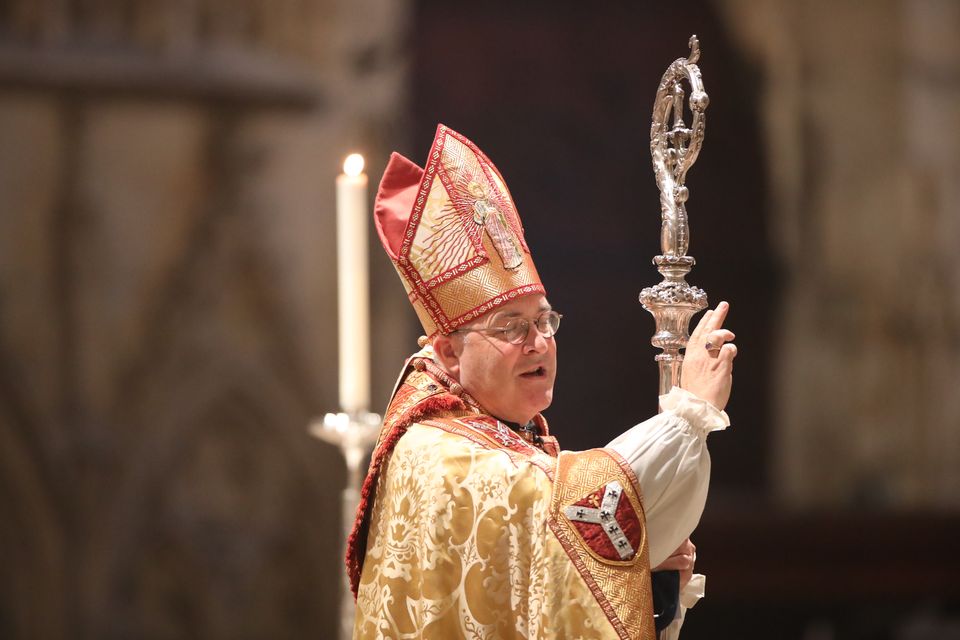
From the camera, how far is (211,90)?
596cm

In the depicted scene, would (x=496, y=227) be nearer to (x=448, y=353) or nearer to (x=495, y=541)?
(x=448, y=353)

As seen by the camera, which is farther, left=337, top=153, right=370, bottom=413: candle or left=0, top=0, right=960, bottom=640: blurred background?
left=0, top=0, right=960, bottom=640: blurred background

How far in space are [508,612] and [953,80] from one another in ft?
16.9

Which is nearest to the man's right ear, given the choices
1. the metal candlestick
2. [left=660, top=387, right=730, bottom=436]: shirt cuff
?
[left=660, top=387, right=730, bottom=436]: shirt cuff

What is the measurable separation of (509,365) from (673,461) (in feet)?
1.36

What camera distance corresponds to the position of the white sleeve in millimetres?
2379

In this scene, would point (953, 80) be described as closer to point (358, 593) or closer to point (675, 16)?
point (675, 16)

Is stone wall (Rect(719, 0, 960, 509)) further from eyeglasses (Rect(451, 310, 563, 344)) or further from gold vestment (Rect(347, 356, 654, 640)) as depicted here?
gold vestment (Rect(347, 356, 654, 640))

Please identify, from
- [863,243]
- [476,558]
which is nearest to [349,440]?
[476,558]

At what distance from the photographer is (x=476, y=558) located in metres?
2.44

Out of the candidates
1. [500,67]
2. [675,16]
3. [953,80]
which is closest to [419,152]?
[500,67]

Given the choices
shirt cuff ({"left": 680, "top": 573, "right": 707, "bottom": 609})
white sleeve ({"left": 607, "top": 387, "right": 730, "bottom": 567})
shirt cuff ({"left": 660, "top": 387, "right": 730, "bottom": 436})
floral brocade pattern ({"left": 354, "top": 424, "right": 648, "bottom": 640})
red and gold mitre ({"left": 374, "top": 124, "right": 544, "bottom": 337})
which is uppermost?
red and gold mitre ({"left": 374, "top": 124, "right": 544, "bottom": 337})

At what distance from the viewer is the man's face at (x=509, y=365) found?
266cm

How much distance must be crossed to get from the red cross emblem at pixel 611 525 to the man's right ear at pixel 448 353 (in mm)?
481
